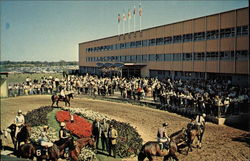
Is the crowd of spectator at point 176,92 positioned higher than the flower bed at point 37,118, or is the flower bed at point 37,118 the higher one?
the crowd of spectator at point 176,92

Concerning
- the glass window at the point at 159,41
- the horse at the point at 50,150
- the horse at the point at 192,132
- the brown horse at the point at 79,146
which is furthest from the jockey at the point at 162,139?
the glass window at the point at 159,41

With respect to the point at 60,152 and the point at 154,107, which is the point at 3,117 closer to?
the point at 60,152

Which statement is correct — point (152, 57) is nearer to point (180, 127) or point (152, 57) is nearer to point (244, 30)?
point (244, 30)

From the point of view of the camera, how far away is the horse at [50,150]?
1040cm

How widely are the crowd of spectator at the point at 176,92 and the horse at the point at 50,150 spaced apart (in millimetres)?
13075

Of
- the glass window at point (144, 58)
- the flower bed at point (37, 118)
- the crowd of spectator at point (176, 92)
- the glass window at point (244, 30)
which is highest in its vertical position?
the glass window at point (244, 30)

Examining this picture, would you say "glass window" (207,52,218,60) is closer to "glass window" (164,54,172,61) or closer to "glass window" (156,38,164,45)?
"glass window" (164,54,172,61)

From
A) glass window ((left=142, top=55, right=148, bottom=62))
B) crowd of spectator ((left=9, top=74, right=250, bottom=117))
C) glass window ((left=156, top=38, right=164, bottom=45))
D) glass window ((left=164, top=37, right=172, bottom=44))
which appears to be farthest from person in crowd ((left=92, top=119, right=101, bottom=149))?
glass window ((left=142, top=55, right=148, bottom=62))

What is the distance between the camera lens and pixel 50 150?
10.4m

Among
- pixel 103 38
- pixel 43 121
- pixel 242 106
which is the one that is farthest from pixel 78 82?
pixel 103 38

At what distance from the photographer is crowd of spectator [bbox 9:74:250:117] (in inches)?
806

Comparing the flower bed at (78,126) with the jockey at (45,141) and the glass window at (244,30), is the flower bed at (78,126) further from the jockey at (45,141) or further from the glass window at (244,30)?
the glass window at (244,30)

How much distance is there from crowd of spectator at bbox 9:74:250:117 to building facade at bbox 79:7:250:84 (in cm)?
291

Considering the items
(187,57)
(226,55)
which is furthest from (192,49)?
(226,55)
